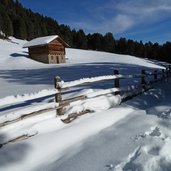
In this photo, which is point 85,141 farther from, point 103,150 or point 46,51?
point 46,51

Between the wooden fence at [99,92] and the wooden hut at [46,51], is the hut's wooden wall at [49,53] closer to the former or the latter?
the wooden hut at [46,51]

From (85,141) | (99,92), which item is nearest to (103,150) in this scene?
(85,141)

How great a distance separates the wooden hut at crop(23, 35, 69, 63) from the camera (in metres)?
48.9

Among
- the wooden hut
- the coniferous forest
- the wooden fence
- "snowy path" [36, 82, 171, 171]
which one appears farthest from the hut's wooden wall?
"snowy path" [36, 82, 171, 171]

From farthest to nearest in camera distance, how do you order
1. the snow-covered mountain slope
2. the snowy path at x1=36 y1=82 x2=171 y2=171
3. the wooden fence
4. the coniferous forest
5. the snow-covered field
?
1. the coniferous forest
2. the snow-covered mountain slope
3. the wooden fence
4. the snow-covered field
5. the snowy path at x1=36 y1=82 x2=171 y2=171

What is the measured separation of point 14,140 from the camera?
559 centimetres

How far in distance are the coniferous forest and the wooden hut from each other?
3940 cm

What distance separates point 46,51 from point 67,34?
6620 cm

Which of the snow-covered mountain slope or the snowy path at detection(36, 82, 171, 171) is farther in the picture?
Result: the snow-covered mountain slope

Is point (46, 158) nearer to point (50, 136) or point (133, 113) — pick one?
point (50, 136)

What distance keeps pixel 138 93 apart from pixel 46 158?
294 inches

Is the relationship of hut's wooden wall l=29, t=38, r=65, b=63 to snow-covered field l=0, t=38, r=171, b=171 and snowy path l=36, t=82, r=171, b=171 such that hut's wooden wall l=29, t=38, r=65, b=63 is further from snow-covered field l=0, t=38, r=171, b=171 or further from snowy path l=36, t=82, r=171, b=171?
snowy path l=36, t=82, r=171, b=171

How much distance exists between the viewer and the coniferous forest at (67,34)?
92500 mm

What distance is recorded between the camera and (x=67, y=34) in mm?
113750
